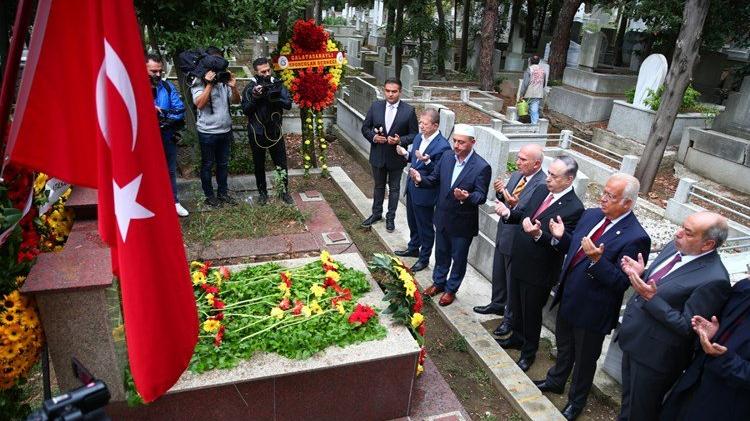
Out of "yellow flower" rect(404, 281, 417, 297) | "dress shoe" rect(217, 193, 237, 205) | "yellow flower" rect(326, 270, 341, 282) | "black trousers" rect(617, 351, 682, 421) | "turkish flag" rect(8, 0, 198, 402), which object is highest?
"turkish flag" rect(8, 0, 198, 402)

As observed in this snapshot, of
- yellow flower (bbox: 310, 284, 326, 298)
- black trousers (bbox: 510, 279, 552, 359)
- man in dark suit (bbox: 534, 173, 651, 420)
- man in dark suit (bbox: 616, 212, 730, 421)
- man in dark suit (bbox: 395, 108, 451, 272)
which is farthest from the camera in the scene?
man in dark suit (bbox: 395, 108, 451, 272)

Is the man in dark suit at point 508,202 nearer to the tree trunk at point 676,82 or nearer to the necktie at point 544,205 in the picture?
the necktie at point 544,205

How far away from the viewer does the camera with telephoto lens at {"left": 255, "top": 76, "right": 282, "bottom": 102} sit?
19.9 ft

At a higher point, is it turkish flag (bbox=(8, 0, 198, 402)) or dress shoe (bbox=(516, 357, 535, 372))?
turkish flag (bbox=(8, 0, 198, 402))

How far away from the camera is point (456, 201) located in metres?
4.63

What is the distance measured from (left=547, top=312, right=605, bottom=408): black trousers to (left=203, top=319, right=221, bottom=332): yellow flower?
8.00 feet

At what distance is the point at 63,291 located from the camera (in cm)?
244

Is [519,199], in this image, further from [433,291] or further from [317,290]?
[317,290]

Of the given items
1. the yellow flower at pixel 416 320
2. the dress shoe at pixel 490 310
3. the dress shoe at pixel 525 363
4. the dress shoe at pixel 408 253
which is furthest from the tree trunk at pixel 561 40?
the yellow flower at pixel 416 320

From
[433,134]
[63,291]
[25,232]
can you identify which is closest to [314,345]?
[63,291]

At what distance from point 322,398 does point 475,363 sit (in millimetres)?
1568

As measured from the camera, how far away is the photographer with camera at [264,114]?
609 cm

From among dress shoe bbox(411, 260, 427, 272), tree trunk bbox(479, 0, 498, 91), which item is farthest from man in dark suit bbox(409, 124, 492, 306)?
tree trunk bbox(479, 0, 498, 91)

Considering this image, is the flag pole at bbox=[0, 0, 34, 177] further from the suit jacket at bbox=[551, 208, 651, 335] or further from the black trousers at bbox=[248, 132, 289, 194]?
the black trousers at bbox=[248, 132, 289, 194]
